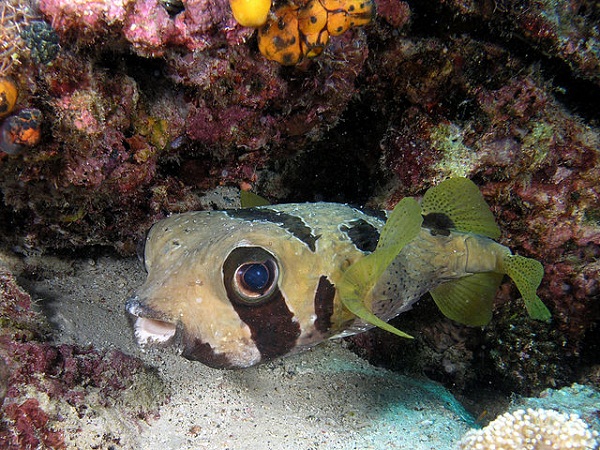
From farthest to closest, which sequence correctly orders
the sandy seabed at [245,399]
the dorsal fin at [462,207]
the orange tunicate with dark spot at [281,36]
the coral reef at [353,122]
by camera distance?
the dorsal fin at [462,207] < the sandy seabed at [245,399] < the orange tunicate with dark spot at [281,36] < the coral reef at [353,122]

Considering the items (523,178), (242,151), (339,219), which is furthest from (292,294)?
(523,178)

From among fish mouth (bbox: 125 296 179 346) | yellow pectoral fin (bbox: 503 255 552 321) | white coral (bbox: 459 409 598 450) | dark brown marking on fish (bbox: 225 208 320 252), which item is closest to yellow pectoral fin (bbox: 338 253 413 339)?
dark brown marking on fish (bbox: 225 208 320 252)

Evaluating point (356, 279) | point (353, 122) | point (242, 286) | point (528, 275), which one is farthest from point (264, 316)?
point (353, 122)

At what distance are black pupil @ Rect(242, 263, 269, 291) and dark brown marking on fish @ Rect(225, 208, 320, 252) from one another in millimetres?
416

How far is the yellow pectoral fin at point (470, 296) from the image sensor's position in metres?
3.75

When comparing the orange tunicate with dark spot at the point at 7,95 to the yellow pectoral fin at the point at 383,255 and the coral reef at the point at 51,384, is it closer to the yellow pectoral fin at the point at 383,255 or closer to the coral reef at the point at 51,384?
the coral reef at the point at 51,384

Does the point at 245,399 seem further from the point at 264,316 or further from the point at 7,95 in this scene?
the point at 7,95

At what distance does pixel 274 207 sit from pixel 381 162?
1716mm

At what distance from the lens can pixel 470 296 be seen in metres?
3.75

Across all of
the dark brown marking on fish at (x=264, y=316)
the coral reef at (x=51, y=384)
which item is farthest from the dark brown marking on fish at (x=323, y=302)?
the coral reef at (x=51, y=384)

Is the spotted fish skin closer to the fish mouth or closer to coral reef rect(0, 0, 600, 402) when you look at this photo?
the fish mouth

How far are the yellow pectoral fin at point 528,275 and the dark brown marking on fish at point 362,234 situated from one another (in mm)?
1259

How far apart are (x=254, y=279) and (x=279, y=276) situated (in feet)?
0.62

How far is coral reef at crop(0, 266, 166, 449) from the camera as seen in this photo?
109 inches
